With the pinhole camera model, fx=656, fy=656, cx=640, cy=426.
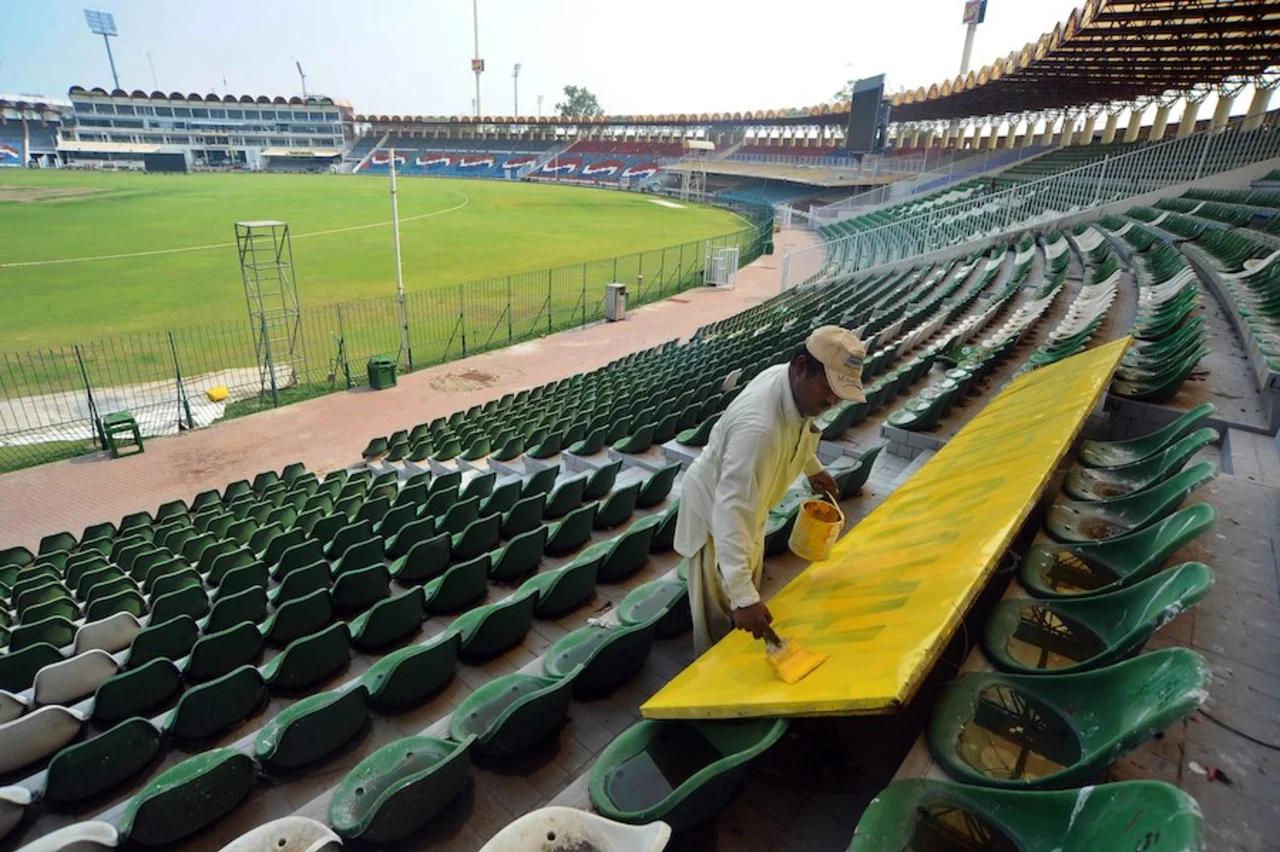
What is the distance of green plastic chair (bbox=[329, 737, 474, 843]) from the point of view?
2484 mm

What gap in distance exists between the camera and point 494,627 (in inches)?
157

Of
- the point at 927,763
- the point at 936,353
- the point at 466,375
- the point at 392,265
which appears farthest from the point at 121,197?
the point at 927,763

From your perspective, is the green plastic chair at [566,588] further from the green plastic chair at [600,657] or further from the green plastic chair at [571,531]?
the green plastic chair at [571,531]

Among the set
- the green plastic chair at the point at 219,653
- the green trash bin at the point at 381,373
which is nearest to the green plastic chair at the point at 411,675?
the green plastic chair at the point at 219,653

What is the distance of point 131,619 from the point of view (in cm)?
513

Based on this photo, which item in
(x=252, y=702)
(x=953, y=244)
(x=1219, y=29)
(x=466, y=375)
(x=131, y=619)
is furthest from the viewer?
(x=953, y=244)

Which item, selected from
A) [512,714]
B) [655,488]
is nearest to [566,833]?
[512,714]

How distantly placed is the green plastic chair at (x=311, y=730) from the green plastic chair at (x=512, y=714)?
1.89ft

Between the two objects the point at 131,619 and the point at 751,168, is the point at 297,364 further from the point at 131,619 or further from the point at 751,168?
the point at 751,168

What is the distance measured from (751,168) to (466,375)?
197 feet

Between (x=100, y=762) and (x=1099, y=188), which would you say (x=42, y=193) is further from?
(x=1099, y=188)

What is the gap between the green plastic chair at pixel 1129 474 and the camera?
3669mm

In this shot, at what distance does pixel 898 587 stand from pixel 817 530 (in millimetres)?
580

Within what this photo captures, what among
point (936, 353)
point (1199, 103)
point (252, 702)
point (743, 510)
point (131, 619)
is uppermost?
point (1199, 103)
